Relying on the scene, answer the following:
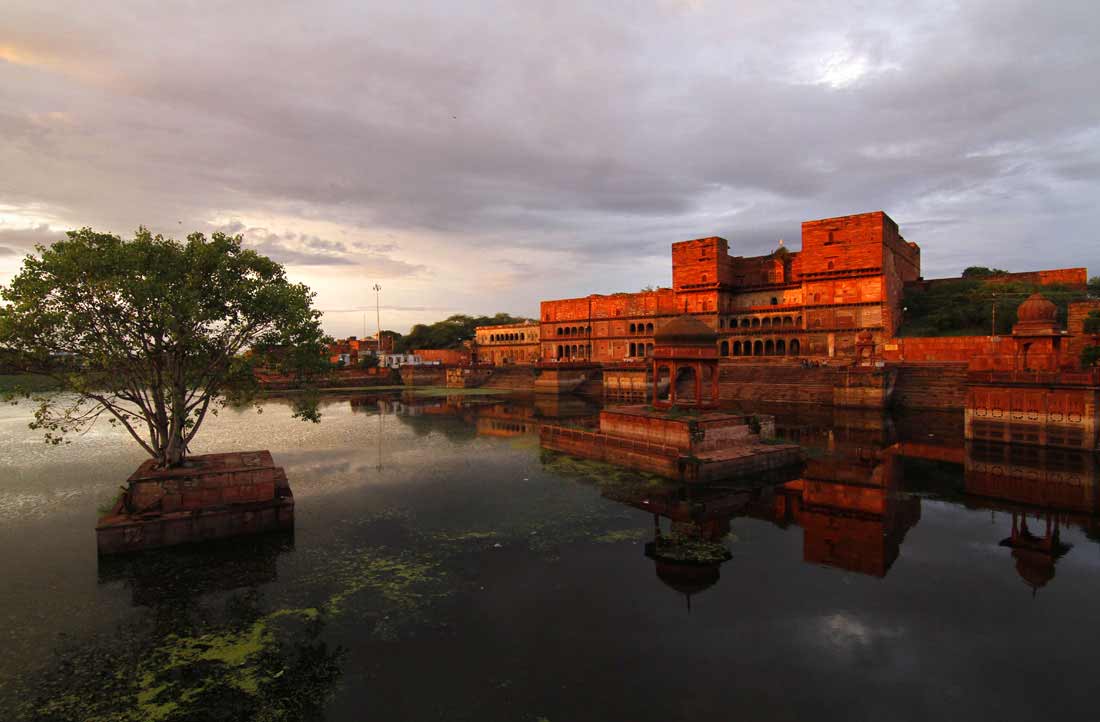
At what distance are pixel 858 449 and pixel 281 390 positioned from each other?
61.3m

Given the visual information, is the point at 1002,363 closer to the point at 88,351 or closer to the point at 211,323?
the point at 211,323

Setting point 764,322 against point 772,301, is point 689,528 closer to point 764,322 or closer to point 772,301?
point 764,322

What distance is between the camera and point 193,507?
565 inches

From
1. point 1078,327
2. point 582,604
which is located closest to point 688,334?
point 582,604

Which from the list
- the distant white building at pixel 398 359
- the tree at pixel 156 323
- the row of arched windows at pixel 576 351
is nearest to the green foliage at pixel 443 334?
the distant white building at pixel 398 359

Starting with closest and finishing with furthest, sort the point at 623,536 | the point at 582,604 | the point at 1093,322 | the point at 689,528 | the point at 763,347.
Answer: the point at 582,604 < the point at 623,536 < the point at 689,528 < the point at 1093,322 < the point at 763,347

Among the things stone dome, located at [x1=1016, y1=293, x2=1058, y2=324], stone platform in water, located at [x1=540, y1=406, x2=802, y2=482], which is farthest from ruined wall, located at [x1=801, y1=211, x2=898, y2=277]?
stone platform in water, located at [x1=540, y1=406, x2=802, y2=482]

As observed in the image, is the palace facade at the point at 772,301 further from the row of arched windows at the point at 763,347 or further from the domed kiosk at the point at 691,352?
the domed kiosk at the point at 691,352

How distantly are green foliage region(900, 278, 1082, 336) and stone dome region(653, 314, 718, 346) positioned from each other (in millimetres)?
38308

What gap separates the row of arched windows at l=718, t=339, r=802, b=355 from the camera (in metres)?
56.5

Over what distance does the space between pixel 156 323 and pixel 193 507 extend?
5039 mm

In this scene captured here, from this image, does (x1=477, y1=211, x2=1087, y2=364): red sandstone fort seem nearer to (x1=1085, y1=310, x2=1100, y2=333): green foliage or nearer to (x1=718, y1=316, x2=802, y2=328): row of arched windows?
(x1=718, y1=316, x2=802, y2=328): row of arched windows

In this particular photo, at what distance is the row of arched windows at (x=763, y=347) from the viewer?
56.5 m

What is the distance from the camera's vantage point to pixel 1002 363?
37688 millimetres
